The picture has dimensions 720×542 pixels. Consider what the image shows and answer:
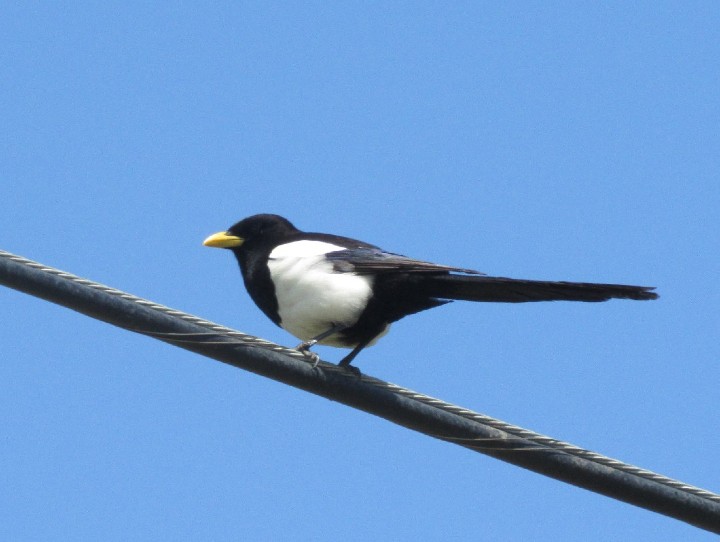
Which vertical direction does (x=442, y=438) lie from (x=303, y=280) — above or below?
below

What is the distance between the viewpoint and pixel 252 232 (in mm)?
7562

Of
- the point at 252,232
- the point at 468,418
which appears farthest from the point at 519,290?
the point at 252,232

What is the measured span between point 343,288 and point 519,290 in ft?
4.16

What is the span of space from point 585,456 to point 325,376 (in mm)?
1024

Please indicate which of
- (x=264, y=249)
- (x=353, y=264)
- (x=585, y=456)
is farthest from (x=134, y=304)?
(x=264, y=249)

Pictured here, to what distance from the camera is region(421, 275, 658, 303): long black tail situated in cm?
509

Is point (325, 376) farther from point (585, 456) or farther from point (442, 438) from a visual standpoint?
point (585, 456)

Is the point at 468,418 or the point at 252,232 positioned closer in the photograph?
the point at 468,418

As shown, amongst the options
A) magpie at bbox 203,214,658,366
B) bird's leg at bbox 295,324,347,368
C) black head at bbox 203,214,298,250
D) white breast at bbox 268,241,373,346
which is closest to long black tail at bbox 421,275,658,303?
magpie at bbox 203,214,658,366

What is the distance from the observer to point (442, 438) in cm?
496

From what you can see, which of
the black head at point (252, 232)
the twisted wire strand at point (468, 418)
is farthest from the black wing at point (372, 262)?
the twisted wire strand at point (468, 418)

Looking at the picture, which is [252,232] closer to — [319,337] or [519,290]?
[319,337]

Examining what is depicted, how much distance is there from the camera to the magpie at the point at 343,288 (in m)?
6.34

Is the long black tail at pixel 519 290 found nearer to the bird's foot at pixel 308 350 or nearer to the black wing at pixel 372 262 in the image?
the black wing at pixel 372 262
